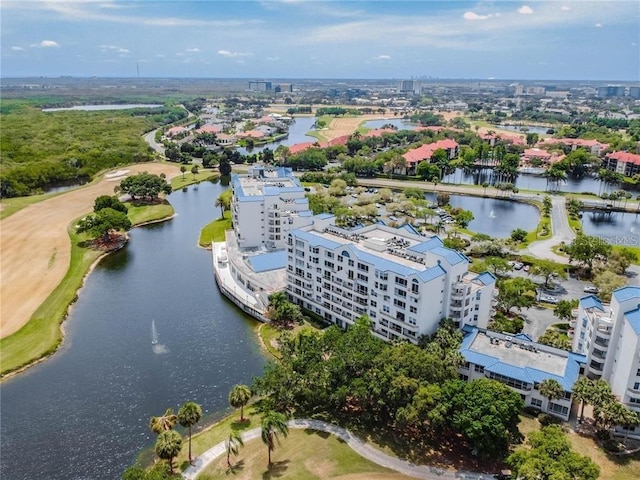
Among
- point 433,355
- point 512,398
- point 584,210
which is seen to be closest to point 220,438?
point 433,355

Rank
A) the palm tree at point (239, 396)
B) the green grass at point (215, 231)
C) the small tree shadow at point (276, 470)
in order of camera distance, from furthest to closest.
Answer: the green grass at point (215, 231)
the palm tree at point (239, 396)
the small tree shadow at point (276, 470)

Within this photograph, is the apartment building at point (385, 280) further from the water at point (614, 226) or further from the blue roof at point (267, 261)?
the water at point (614, 226)

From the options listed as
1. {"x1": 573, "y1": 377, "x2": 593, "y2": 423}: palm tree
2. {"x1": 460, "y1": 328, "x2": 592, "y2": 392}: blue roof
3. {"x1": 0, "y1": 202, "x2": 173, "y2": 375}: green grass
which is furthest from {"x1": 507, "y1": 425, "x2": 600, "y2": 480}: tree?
{"x1": 0, "y1": 202, "x2": 173, "y2": 375}: green grass

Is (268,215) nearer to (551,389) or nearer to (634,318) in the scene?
(551,389)

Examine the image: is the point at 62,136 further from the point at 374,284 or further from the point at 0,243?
the point at 374,284

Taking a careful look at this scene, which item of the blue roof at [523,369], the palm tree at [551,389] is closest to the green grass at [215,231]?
the blue roof at [523,369]

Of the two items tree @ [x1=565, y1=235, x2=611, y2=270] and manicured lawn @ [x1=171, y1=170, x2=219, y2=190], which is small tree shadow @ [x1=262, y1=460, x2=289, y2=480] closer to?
tree @ [x1=565, y1=235, x2=611, y2=270]
